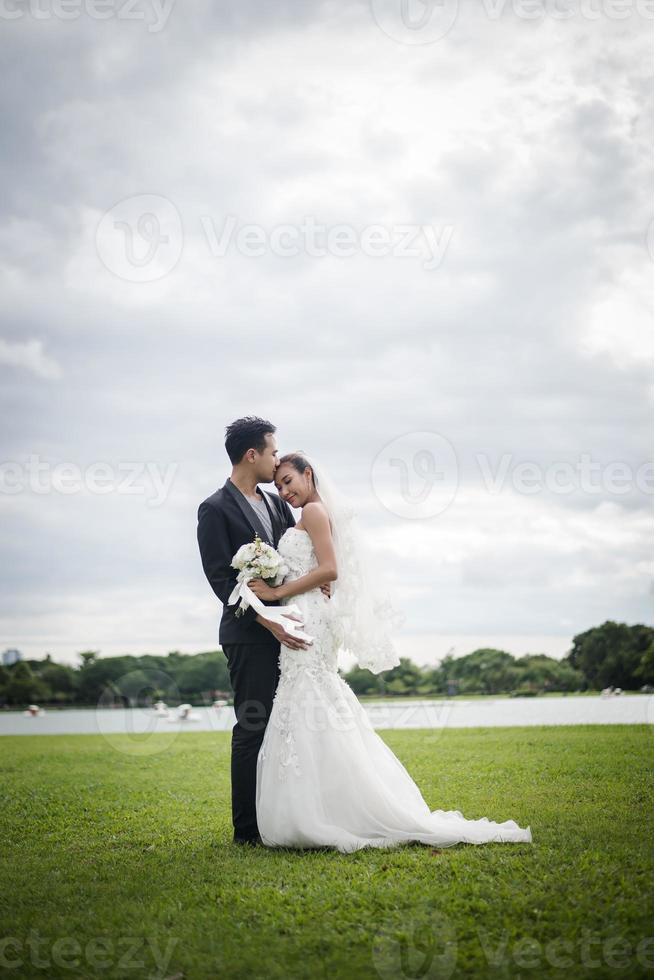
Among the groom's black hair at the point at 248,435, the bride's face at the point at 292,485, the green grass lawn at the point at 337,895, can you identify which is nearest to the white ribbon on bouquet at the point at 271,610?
the bride's face at the point at 292,485

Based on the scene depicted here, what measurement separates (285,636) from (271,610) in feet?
0.79

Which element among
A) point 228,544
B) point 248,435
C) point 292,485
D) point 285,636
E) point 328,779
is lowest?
point 328,779

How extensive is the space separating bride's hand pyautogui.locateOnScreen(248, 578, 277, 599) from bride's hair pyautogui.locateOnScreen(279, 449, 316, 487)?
1.04 meters

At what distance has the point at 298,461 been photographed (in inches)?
287

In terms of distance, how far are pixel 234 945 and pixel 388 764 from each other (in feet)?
8.77

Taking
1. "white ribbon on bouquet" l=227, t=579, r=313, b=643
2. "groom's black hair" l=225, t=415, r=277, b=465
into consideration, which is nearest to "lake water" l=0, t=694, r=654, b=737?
"white ribbon on bouquet" l=227, t=579, r=313, b=643

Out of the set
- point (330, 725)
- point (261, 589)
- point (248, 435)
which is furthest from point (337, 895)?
point (248, 435)

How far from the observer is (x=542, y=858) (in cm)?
557

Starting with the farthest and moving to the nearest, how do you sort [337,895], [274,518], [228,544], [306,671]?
[274,518]
[228,544]
[306,671]
[337,895]

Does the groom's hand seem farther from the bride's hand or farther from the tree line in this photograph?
the tree line

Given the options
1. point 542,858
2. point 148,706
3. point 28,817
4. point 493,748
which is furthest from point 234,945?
point 148,706

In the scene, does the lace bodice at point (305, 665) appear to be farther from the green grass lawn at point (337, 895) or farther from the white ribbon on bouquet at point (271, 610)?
the green grass lawn at point (337, 895)

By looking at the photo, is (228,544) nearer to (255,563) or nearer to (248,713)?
(255,563)

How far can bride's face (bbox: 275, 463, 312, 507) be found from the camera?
23.5 ft
